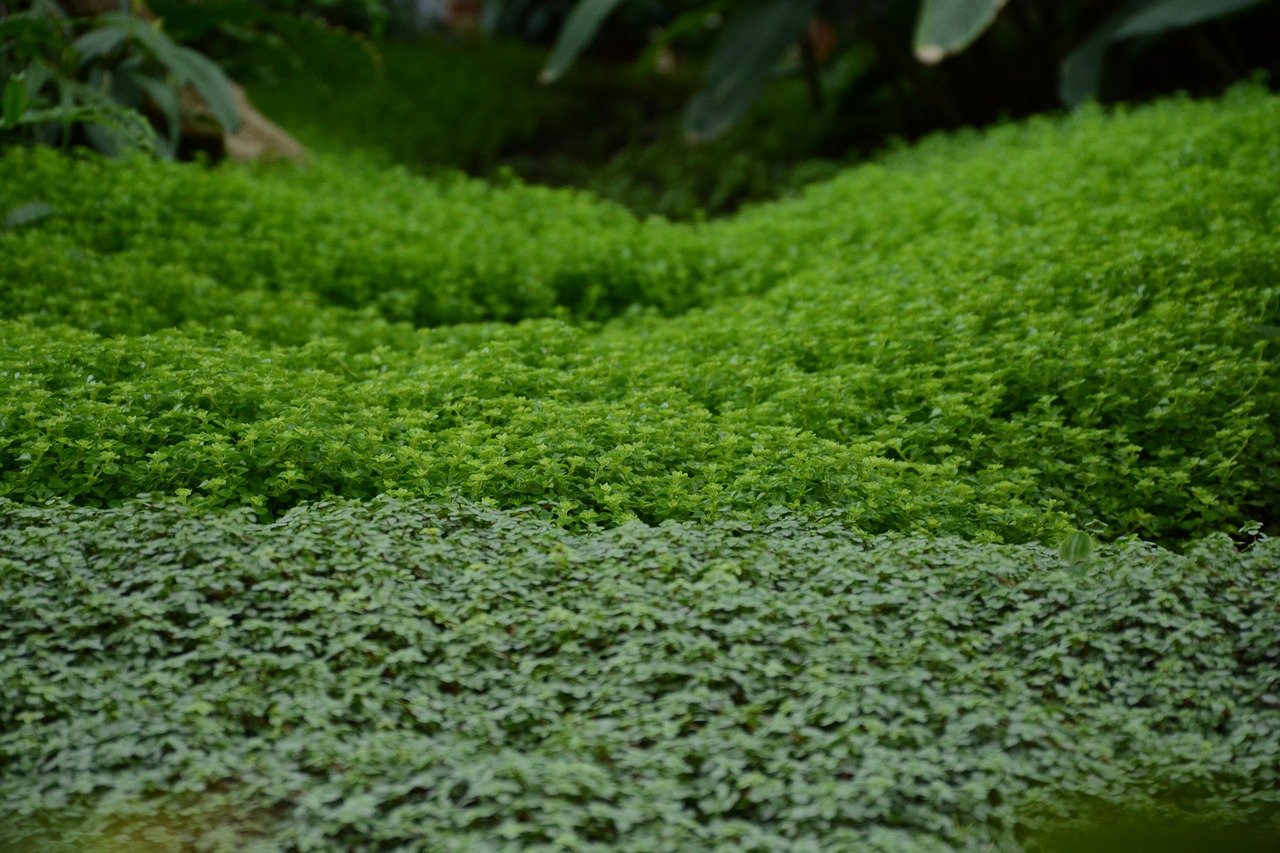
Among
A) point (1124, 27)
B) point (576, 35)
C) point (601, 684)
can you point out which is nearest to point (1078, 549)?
point (601, 684)

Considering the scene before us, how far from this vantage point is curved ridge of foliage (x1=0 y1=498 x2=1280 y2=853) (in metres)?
2.26

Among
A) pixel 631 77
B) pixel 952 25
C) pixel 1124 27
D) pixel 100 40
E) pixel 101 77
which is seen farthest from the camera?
pixel 631 77

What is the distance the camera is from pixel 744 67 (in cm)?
775

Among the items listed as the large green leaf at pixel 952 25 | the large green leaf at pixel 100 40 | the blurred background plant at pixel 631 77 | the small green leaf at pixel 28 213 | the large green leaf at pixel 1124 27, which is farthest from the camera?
the large green leaf at pixel 1124 27

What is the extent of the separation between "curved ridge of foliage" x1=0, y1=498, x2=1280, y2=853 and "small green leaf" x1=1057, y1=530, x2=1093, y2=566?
4 cm

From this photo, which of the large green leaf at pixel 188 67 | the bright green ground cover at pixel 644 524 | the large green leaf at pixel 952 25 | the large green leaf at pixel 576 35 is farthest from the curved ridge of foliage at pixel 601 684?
the large green leaf at pixel 576 35

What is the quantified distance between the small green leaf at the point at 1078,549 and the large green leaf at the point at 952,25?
3.92 m

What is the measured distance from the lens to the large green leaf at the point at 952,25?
621 centimetres

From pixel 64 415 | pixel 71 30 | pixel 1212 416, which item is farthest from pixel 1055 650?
pixel 71 30

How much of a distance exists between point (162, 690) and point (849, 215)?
13.6 ft

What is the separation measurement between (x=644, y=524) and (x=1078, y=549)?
1.12 m

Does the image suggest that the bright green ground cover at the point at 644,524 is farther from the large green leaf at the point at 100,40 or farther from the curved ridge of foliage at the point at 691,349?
the large green leaf at the point at 100,40

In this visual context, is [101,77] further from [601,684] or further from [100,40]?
[601,684]

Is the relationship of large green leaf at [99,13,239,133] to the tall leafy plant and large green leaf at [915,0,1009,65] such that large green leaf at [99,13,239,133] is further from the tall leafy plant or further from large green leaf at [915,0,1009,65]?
large green leaf at [915,0,1009,65]
